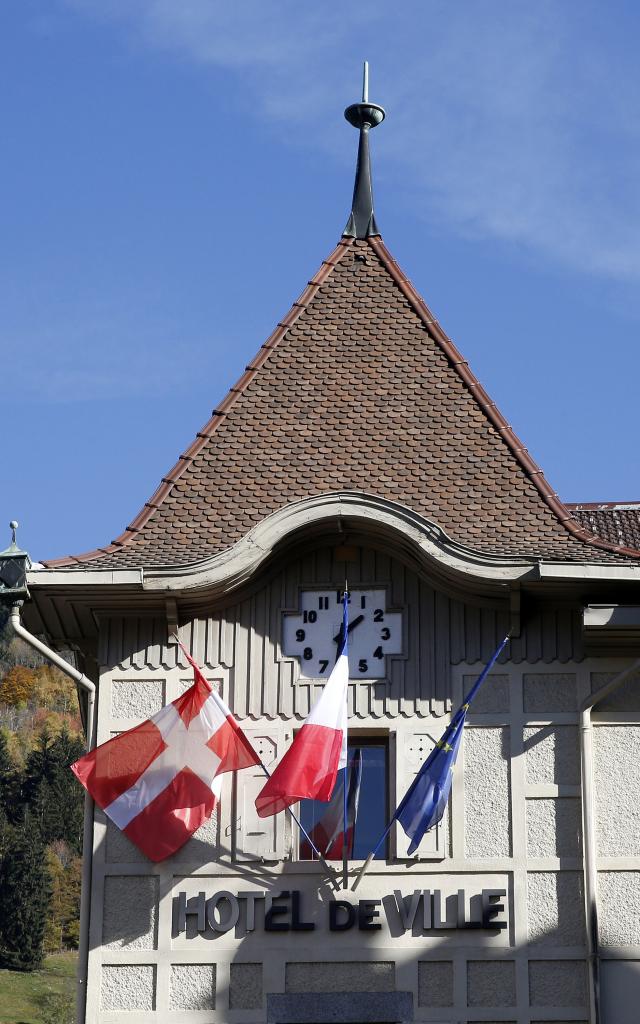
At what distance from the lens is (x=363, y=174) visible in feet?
68.5

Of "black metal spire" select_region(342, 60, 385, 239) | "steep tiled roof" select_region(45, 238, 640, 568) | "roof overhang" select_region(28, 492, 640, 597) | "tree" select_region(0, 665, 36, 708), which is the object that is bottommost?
"roof overhang" select_region(28, 492, 640, 597)

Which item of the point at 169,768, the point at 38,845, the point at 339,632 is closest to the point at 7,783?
the point at 38,845

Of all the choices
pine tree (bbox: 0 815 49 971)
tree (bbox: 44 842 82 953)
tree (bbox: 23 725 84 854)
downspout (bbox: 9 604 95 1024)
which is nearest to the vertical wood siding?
downspout (bbox: 9 604 95 1024)

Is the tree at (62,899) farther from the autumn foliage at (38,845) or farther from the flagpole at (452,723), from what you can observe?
the flagpole at (452,723)

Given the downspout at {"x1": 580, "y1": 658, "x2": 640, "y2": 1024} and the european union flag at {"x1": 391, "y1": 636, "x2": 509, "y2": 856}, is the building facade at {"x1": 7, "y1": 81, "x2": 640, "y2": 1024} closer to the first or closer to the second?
the downspout at {"x1": 580, "y1": 658, "x2": 640, "y2": 1024}

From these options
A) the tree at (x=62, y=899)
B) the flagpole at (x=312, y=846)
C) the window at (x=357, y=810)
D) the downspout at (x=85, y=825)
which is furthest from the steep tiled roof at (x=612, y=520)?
the tree at (x=62, y=899)

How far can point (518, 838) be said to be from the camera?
15.7 m

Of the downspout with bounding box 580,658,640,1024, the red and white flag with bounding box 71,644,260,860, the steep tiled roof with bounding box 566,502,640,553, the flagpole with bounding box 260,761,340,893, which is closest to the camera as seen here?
the downspout with bounding box 580,658,640,1024

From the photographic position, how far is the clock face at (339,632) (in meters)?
16.5

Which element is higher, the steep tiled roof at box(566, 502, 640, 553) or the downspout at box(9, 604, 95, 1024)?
the steep tiled roof at box(566, 502, 640, 553)

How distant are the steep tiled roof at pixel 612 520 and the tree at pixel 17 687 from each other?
80306 mm

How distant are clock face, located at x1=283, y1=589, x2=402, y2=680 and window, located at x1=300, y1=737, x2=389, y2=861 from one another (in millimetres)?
745

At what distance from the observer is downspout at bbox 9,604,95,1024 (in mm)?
15448

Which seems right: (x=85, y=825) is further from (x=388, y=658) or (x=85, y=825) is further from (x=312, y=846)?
(x=388, y=658)
